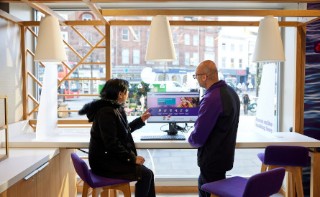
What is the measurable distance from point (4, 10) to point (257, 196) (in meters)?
2.89

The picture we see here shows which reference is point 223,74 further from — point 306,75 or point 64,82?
point 64,82

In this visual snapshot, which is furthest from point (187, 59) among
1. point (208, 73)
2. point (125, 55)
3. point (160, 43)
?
point (208, 73)

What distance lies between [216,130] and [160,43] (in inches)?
37.4

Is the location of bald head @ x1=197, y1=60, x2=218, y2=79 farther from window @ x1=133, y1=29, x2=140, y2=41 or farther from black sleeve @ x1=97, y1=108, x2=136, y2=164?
window @ x1=133, y1=29, x2=140, y2=41

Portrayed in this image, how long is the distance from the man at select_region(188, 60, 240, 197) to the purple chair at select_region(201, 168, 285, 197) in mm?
142

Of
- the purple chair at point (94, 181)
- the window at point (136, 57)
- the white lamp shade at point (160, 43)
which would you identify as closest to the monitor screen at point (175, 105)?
the white lamp shade at point (160, 43)

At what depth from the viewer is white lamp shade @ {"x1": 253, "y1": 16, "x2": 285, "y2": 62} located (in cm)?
302

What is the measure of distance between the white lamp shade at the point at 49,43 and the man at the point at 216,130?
139cm

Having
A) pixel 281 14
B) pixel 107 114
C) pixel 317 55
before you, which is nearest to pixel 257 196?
pixel 107 114

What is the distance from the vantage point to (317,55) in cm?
374

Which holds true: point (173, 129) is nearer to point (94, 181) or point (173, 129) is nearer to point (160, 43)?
point (160, 43)

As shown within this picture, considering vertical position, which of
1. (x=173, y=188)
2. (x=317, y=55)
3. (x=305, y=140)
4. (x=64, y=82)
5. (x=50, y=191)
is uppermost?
(x=317, y=55)

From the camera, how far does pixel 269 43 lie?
3037 millimetres

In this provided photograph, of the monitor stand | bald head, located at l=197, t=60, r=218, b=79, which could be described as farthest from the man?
the monitor stand
